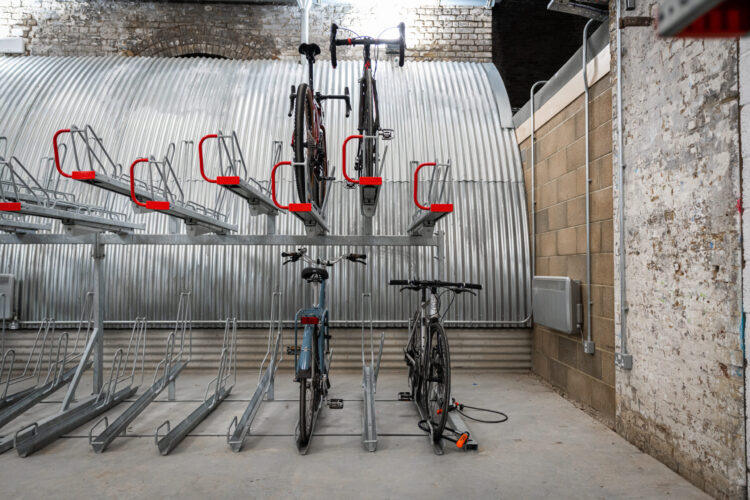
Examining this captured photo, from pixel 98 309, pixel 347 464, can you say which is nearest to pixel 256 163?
pixel 98 309

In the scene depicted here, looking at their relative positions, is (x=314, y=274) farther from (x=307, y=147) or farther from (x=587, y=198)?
(x=587, y=198)

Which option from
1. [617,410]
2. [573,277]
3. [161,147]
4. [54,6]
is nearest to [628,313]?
[617,410]

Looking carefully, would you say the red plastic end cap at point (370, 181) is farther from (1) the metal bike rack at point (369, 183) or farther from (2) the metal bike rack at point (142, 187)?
(2) the metal bike rack at point (142, 187)

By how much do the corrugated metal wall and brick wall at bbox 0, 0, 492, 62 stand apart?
4.23ft

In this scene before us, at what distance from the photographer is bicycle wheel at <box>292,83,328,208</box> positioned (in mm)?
3551

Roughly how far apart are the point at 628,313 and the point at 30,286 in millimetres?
6202

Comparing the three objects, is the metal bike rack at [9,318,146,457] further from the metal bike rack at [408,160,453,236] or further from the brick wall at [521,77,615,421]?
the brick wall at [521,77,615,421]

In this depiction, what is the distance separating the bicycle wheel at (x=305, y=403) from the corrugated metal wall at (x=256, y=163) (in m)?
1.89

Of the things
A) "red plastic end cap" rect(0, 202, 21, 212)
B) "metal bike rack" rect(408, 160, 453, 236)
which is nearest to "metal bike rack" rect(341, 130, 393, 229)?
"metal bike rack" rect(408, 160, 453, 236)

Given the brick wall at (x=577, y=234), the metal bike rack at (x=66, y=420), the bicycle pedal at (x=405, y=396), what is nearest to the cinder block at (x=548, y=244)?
the brick wall at (x=577, y=234)

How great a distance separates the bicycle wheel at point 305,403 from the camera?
3.23m

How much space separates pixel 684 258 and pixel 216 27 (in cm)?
855

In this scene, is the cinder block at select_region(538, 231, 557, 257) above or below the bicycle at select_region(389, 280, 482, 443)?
above

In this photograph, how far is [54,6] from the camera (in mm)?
8484
